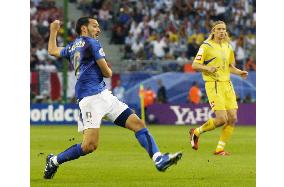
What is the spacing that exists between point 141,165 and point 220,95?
2.81m

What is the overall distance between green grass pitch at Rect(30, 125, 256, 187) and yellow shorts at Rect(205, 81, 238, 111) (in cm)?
94

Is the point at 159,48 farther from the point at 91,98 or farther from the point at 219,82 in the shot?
the point at 91,98

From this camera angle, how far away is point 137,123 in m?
12.1

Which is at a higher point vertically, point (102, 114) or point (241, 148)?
point (102, 114)

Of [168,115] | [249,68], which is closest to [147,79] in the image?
[168,115]

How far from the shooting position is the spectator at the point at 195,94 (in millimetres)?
Result: 31672

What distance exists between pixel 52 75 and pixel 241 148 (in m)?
14.3

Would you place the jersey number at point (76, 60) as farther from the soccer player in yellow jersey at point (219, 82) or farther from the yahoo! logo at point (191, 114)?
the yahoo! logo at point (191, 114)

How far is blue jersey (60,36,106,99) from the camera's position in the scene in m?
11.9

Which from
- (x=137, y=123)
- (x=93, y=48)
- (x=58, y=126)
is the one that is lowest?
(x=58, y=126)

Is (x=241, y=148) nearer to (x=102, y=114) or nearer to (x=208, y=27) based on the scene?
(x=102, y=114)

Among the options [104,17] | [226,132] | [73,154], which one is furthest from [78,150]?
[104,17]

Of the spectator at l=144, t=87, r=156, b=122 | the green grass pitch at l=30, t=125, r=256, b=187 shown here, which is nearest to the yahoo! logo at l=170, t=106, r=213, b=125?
the spectator at l=144, t=87, r=156, b=122

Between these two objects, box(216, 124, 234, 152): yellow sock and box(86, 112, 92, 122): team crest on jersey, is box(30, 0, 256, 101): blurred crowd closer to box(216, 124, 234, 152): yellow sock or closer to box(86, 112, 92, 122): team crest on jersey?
box(216, 124, 234, 152): yellow sock
